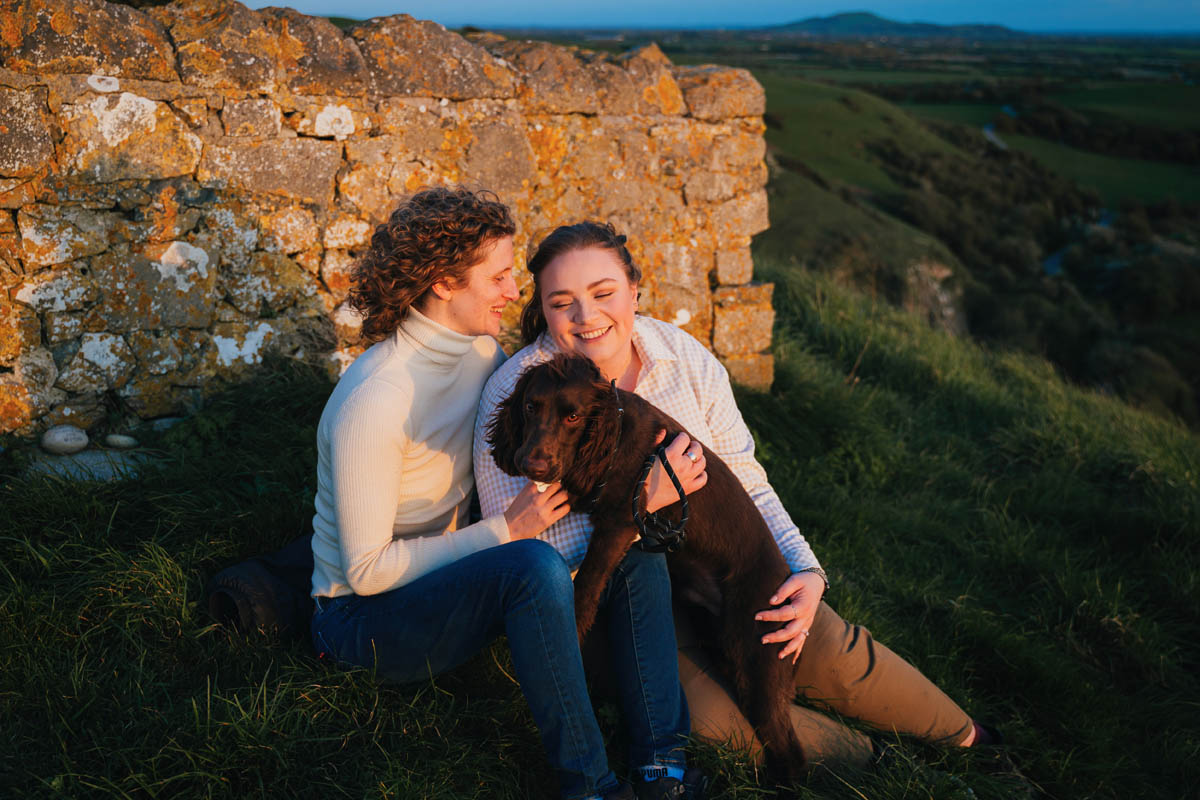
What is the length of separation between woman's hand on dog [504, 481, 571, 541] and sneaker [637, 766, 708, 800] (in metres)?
0.77

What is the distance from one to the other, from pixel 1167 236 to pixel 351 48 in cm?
2710

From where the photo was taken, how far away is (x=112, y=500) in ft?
10.1

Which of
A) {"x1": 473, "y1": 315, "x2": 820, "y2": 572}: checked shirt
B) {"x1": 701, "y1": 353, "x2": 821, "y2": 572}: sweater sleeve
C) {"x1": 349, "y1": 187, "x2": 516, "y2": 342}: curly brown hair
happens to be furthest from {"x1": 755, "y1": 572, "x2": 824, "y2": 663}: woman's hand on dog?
{"x1": 349, "y1": 187, "x2": 516, "y2": 342}: curly brown hair

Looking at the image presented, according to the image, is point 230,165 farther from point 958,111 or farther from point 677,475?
point 958,111

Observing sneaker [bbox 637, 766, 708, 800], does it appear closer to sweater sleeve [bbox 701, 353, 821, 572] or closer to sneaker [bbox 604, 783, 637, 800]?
sneaker [bbox 604, 783, 637, 800]

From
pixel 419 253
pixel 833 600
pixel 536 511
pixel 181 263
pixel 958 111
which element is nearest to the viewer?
pixel 536 511

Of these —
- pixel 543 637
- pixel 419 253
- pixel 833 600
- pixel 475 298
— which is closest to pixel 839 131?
pixel 833 600

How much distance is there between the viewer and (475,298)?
254 centimetres

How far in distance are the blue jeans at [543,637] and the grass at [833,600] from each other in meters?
0.13

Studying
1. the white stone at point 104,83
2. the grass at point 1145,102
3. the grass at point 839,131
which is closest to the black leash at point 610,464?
the white stone at point 104,83

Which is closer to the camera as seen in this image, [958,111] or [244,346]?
[244,346]

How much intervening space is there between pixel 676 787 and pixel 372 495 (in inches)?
46.5

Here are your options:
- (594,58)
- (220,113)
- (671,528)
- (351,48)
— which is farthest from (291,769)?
(594,58)

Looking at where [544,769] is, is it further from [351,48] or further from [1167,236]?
[1167,236]
